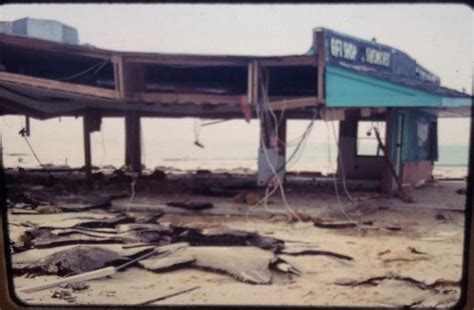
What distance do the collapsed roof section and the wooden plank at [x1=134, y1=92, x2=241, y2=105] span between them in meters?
0.03

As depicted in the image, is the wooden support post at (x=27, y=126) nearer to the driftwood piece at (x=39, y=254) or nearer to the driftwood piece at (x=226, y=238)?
the driftwood piece at (x=39, y=254)

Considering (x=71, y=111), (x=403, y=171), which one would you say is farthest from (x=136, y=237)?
(x=403, y=171)

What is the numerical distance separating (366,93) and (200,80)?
14.9 ft

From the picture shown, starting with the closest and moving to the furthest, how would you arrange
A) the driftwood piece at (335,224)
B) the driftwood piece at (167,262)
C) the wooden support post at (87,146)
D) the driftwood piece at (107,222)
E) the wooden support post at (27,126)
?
the driftwood piece at (167,262) < the driftwood piece at (107,222) < the driftwood piece at (335,224) < the wooden support post at (87,146) < the wooden support post at (27,126)

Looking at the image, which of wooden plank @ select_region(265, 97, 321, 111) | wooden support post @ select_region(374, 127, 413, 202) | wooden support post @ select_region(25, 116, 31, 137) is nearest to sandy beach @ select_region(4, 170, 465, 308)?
wooden support post @ select_region(374, 127, 413, 202)

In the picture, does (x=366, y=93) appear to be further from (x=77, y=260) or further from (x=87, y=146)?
(x=87, y=146)

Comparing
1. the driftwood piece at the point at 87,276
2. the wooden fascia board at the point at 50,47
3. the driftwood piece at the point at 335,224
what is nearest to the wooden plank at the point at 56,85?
the wooden fascia board at the point at 50,47

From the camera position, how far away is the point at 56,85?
32.3 feet

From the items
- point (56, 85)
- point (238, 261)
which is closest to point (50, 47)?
point (56, 85)

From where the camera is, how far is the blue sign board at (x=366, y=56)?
10887mm

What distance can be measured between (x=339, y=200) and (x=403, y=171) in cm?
394

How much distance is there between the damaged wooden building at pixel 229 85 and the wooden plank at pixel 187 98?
25mm

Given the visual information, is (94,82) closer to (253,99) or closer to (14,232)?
(253,99)

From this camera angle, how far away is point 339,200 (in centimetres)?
1096
